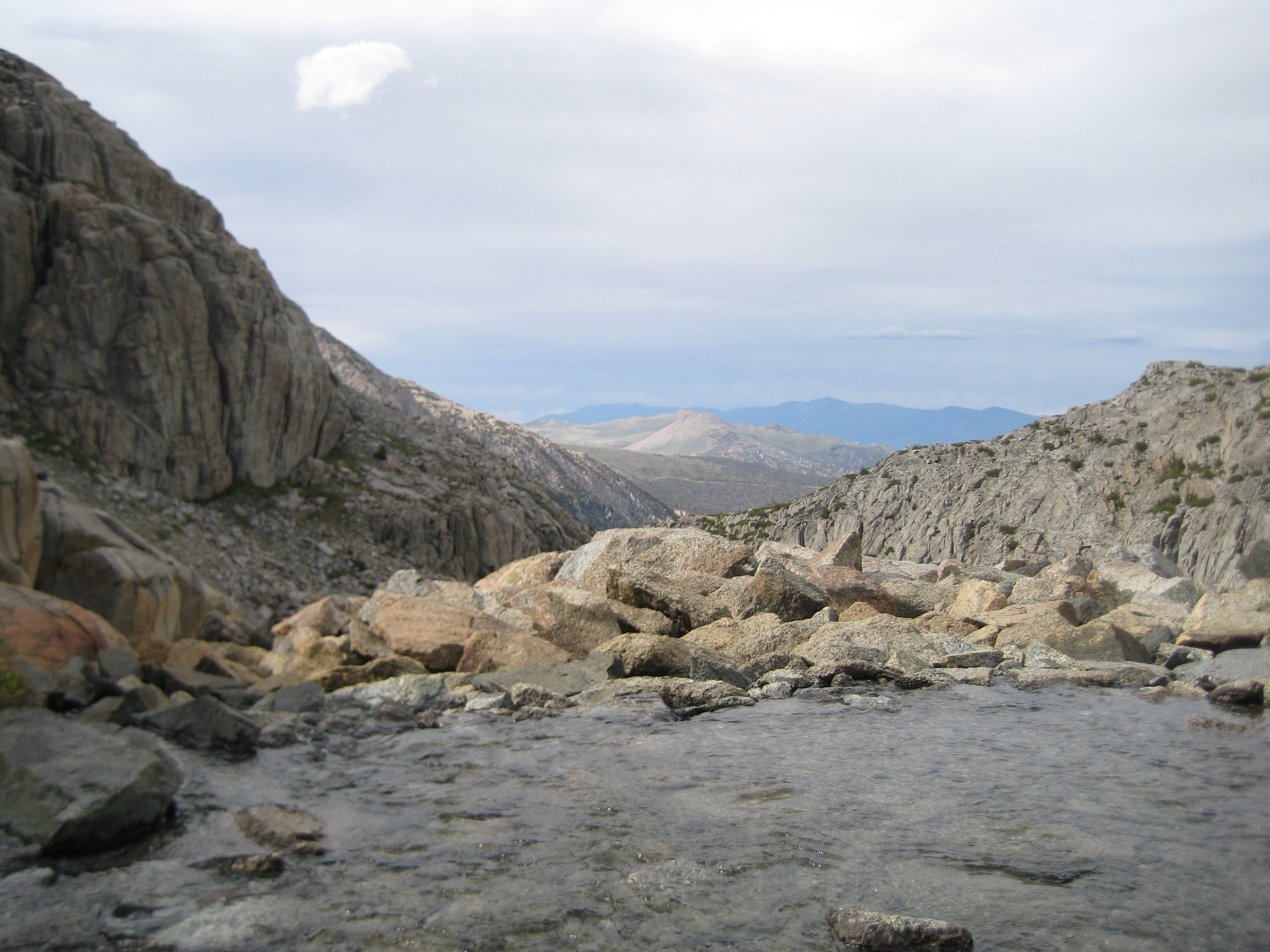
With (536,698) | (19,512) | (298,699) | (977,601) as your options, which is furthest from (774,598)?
(19,512)

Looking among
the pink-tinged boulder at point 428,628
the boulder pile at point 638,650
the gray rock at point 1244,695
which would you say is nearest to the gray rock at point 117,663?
the boulder pile at point 638,650

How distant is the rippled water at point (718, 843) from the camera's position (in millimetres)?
7777

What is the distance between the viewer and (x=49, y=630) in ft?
56.1

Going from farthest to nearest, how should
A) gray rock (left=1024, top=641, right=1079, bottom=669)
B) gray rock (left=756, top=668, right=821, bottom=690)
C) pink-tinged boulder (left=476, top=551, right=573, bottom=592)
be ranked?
pink-tinged boulder (left=476, top=551, right=573, bottom=592) < gray rock (left=1024, top=641, right=1079, bottom=669) < gray rock (left=756, top=668, right=821, bottom=690)

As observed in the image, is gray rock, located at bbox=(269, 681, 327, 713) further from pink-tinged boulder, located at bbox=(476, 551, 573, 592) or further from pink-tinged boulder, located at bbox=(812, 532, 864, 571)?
pink-tinged boulder, located at bbox=(812, 532, 864, 571)

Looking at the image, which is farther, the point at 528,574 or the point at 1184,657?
the point at 528,574

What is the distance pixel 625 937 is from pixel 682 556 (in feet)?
74.0

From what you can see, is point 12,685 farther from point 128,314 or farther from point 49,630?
point 128,314

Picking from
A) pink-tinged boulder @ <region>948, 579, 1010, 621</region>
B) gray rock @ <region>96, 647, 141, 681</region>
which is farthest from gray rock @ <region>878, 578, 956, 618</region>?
gray rock @ <region>96, 647, 141, 681</region>

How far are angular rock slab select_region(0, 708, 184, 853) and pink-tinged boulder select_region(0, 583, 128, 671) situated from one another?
19.1 feet

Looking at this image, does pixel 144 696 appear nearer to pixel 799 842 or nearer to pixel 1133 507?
pixel 799 842

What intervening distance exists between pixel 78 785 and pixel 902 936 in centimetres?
986

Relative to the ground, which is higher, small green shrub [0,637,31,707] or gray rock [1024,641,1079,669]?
small green shrub [0,637,31,707]

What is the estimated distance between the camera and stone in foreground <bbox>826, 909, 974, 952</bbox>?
281 inches
